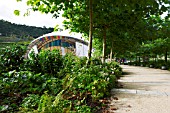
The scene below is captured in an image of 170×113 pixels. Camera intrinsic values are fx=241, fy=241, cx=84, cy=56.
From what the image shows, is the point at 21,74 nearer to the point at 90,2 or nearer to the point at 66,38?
the point at 90,2

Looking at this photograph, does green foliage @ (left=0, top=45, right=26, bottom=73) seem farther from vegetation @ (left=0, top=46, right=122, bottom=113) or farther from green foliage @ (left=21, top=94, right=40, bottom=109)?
green foliage @ (left=21, top=94, right=40, bottom=109)

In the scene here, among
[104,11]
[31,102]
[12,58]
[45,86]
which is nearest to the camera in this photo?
[31,102]

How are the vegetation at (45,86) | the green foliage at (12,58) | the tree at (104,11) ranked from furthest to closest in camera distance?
the tree at (104,11) < the green foliage at (12,58) < the vegetation at (45,86)

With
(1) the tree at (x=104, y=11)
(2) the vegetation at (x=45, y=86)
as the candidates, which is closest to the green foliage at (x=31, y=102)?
(2) the vegetation at (x=45, y=86)

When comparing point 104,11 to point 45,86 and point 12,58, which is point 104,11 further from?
point 45,86

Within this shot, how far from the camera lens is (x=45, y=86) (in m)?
5.73

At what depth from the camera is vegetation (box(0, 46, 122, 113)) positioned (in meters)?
4.25

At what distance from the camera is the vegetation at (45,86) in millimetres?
4249

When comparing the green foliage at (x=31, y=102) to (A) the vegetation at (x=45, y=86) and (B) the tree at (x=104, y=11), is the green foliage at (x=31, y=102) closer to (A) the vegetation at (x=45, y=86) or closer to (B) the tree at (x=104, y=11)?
(A) the vegetation at (x=45, y=86)

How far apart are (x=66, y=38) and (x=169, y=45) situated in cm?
2465

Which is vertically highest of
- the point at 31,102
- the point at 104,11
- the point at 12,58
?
the point at 104,11

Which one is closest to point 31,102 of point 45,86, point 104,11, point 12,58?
point 45,86

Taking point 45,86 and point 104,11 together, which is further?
point 104,11

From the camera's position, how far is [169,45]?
2758 centimetres
